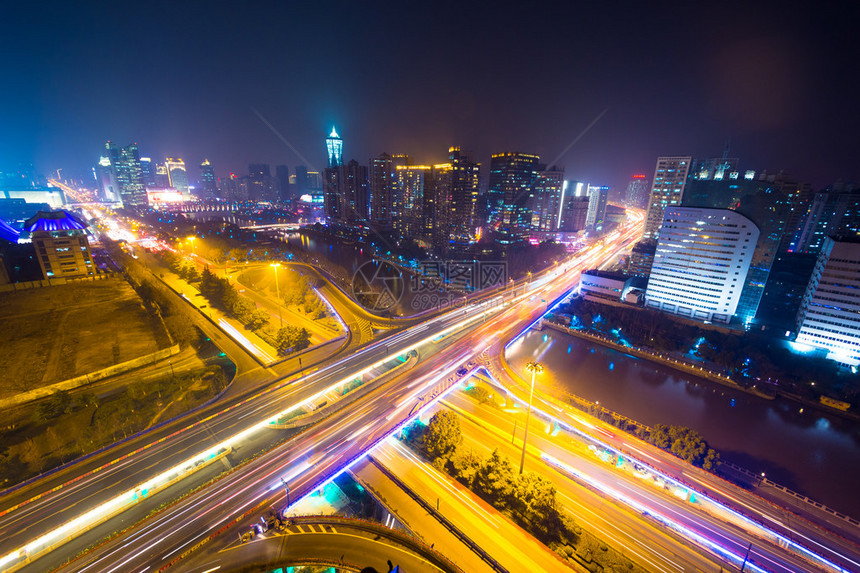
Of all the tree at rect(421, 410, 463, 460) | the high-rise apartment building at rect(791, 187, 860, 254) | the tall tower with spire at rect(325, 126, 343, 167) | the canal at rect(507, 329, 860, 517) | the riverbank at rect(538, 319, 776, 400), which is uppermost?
the tall tower with spire at rect(325, 126, 343, 167)

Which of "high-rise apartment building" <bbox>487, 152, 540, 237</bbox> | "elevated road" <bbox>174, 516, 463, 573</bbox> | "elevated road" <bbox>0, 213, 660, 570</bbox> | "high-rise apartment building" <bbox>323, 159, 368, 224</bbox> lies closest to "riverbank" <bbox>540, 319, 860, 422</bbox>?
"elevated road" <bbox>0, 213, 660, 570</bbox>

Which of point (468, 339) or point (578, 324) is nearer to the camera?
point (468, 339)

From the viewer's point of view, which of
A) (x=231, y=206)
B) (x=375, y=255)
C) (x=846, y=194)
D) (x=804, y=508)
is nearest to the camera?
(x=804, y=508)

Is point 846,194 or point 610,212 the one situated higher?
point 846,194

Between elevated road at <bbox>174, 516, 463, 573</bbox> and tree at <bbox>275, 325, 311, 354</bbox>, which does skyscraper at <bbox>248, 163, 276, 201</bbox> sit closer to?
tree at <bbox>275, 325, 311, 354</bbox>

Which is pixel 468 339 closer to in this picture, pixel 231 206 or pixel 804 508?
pixel 804 508

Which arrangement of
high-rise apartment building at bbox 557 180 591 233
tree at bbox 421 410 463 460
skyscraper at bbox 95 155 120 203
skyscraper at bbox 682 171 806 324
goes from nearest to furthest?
1. tree at bbox 421 410 463 460
2. skyscraper at bbox 682 171 806 324
3. high-rise apartment building at bbox 557 180 591 233
4. skyscraper at bbox 95 155 120 203

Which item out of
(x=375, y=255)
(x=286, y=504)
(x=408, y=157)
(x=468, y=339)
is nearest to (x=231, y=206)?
(x=408, y=157)
